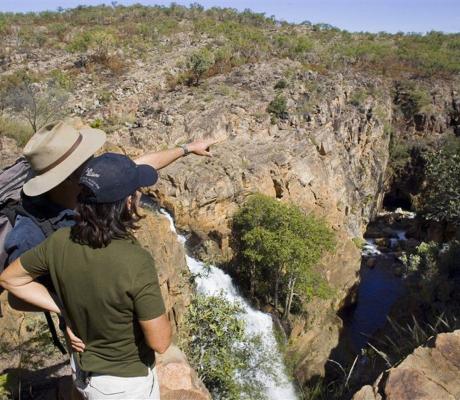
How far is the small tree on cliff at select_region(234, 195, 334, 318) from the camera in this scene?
1756 centimetres

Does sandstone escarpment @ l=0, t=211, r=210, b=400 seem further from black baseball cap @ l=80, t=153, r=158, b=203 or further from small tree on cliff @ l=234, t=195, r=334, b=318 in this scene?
small tree on cliff @ l=234, t=195, r=334, b=318

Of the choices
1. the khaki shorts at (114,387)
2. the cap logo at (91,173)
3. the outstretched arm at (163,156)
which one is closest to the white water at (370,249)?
the outstretched arm at (163,156)

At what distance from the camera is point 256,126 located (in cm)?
2397

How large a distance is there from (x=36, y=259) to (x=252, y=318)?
51.2 feet

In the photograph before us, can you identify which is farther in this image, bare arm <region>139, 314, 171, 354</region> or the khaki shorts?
the khaki shorts

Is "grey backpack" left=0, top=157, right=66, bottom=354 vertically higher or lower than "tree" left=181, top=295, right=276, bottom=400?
higher

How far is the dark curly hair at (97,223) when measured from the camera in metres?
2.19

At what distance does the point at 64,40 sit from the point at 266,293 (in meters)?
26.4

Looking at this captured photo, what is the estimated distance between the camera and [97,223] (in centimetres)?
219

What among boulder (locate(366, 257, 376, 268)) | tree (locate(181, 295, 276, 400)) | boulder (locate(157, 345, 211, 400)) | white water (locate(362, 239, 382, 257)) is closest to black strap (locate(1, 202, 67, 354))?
boulder (locate(157, 345, 211, 400))

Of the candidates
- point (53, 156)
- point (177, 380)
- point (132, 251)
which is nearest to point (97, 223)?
point (132, 251)

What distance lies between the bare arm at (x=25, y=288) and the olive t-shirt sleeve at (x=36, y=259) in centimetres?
4

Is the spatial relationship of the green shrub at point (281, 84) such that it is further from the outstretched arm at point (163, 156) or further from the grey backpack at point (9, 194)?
the grey backpack at point (9, 194)

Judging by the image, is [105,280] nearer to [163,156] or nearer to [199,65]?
[163,156]
